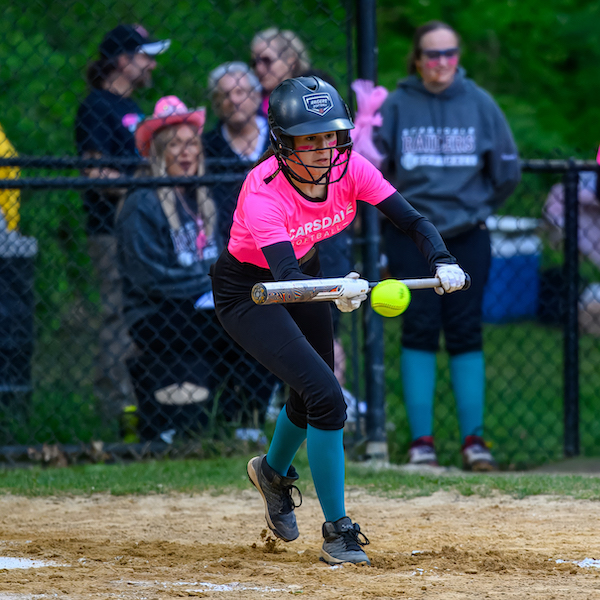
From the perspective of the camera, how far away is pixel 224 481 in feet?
15.4

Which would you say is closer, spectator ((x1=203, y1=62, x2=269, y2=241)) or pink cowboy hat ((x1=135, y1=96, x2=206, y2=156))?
pink cowboy hat ((x1=135, y1=96, x2=206, y2=156))

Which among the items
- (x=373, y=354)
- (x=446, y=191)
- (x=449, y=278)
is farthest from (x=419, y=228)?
(x=373, y=354)

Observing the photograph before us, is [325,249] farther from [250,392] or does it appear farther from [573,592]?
[573,592]

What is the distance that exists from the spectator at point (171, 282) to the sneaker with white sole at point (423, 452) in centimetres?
93

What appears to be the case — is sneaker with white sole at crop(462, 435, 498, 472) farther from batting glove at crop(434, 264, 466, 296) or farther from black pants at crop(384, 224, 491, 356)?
batting glove at crop(434, 264, 466, 296)

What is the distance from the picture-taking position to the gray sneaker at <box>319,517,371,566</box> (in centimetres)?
329

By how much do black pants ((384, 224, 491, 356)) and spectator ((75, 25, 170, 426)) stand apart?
165cm

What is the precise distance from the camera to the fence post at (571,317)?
5.54 metres

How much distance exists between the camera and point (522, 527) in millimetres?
3811

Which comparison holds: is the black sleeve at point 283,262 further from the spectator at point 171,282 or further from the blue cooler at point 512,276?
the blue cooler at point 512,276

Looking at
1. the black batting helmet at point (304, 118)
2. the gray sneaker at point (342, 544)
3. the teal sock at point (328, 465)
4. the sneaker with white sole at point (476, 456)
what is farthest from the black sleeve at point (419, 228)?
the sneaker with white sole at point (476, 456)

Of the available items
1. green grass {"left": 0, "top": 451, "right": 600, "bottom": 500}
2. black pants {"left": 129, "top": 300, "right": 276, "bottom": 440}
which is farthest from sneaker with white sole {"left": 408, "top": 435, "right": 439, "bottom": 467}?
black pants {"left": 129, "top": 300, "right": 276, "bottom": 440}

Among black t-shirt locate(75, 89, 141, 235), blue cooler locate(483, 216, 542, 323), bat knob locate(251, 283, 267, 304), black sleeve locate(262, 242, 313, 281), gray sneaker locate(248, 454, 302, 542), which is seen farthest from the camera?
blue cooler locate(483, 216, 542, 323)

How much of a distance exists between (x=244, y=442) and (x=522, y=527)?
74.0 inches
